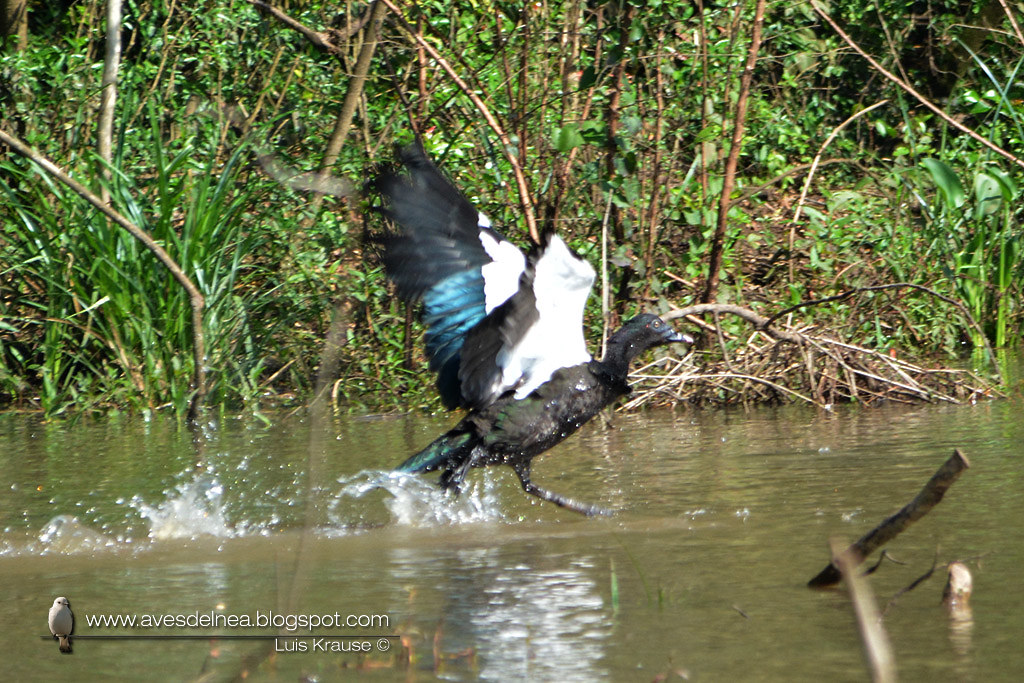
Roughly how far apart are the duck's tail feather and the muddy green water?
86 millimetres

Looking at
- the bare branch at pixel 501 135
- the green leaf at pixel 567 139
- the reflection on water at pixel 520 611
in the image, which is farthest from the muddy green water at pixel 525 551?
the green leaf at pixel 567 139

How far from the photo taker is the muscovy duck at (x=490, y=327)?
4.52 meters

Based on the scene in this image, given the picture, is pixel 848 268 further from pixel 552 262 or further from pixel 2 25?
pixel 2 25

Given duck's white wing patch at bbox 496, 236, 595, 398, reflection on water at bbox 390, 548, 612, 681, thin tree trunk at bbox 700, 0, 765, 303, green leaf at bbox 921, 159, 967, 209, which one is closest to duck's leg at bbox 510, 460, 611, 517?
duck's white wing patch at bbox 496, 236, 595, 398

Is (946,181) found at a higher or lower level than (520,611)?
higher

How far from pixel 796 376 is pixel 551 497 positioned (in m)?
2.55

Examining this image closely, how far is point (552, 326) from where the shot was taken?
4.66 meters

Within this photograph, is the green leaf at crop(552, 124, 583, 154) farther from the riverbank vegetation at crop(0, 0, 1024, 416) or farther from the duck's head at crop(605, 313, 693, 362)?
the duck's head at crop(605, 313, 693, 362)

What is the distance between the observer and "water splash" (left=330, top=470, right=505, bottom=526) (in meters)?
4.38

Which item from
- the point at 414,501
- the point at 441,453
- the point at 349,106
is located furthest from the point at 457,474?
the point at 349,106

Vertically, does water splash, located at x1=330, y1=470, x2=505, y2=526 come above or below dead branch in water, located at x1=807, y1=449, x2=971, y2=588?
below

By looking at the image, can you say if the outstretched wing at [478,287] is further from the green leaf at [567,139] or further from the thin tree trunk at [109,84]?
the thin tree trunk at [109,84]

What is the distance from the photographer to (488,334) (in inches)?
183

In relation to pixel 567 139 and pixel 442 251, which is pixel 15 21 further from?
pixel 442 251
